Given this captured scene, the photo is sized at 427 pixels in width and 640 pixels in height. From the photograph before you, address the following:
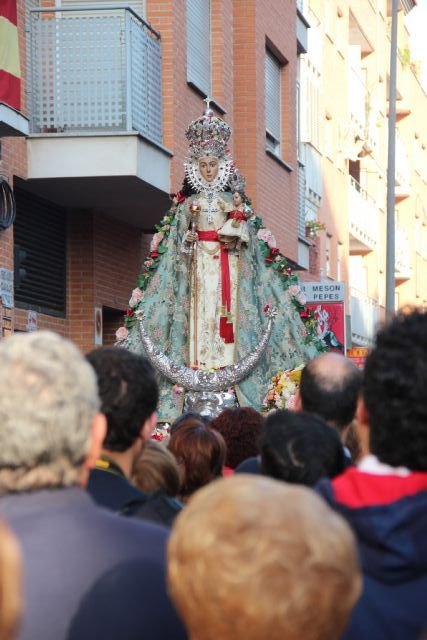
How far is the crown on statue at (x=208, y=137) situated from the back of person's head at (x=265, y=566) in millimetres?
9920

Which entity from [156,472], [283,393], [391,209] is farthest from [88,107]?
[156,472]

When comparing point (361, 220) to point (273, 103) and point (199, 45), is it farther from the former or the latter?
point (199, 45)

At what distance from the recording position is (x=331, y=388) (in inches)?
213

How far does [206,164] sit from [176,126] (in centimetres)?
496

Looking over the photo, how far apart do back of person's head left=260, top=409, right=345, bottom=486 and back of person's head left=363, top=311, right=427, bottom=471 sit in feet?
2.87

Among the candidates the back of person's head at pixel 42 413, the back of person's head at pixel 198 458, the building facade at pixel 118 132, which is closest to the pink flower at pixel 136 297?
the building facade at pixel 118 132

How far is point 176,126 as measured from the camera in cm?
1730

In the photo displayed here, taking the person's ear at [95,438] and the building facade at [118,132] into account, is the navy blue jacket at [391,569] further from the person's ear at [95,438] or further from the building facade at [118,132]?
the building facade at [118,132]

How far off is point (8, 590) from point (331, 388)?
11.0 feet

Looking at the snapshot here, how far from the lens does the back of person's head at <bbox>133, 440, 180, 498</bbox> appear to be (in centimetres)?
481

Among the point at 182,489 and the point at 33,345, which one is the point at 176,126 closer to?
the point at 182,489

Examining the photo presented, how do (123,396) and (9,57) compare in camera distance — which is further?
(9,57)

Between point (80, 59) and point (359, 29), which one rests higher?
point (359, 29)

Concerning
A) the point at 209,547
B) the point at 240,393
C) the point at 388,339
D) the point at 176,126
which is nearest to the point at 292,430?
the point at 388,339
